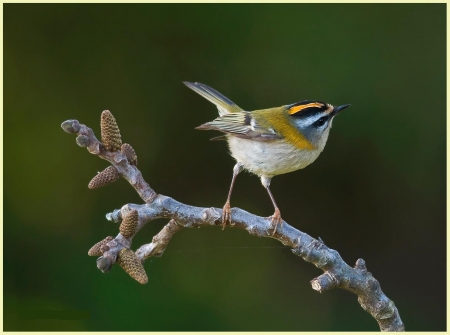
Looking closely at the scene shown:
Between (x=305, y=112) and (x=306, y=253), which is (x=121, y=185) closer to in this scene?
(x=305, y=112)

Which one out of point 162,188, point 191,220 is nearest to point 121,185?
point 162,188

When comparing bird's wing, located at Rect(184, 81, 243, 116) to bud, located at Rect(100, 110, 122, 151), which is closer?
bud, located at Rect(100, 110, 122, 151)

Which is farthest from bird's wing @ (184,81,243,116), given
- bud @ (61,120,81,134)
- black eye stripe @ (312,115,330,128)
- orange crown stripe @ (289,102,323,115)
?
bud @ (61,120,81,134)

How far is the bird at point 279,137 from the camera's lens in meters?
2.43

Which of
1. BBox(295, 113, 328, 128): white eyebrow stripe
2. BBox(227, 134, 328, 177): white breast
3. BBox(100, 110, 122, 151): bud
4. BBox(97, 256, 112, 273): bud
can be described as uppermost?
BBox(100, 110, 122, 151): bud

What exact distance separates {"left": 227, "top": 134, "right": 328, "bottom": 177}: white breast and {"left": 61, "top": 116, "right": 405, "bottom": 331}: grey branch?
0.70 meters

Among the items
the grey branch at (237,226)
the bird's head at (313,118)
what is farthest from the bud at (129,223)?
the bird's head at (313,118)

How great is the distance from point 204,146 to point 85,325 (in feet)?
4.27

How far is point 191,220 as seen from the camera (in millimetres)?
1622

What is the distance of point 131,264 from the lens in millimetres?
1453

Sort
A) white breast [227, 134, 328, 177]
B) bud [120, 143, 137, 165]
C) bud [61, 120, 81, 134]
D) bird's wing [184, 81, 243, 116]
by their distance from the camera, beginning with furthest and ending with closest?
bird's wing [184, 81, 243, 116], white breast [227, 134, 328, 177], bud [120, 143, 137, 165], bud [61, 120, 81, 134]

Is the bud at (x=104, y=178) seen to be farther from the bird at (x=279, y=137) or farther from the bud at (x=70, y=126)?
the bird at (x=279, y=137)

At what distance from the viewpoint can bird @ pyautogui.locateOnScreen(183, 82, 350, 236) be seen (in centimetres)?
243

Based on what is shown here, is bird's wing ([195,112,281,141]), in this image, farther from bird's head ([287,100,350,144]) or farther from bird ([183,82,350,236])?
bird's head ([287,100,350,144])
